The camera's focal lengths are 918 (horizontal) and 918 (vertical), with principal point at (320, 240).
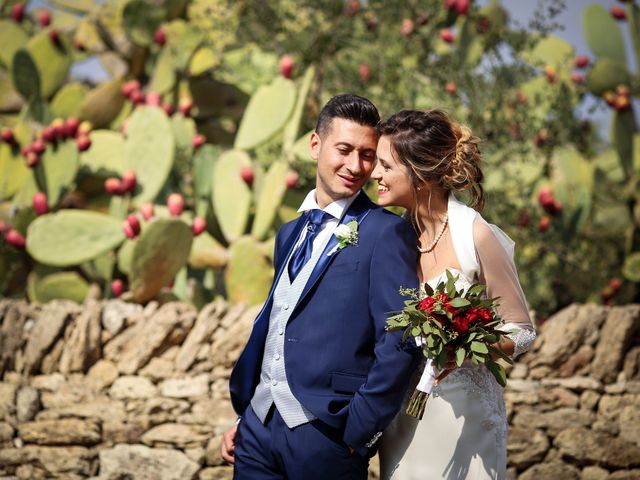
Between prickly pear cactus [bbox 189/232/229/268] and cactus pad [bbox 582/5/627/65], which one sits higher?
cactus pad [bbox 582/5/627/65]

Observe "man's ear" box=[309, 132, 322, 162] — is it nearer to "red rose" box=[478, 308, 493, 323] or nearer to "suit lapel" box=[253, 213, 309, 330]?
"suit lapel" box=[253, 213, 309, 330]

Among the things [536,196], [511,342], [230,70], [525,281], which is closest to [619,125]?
[536,196]

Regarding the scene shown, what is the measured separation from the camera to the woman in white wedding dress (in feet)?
8.07

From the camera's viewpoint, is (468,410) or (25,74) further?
(25,74)

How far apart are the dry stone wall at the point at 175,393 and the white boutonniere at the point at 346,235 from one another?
6.21ft

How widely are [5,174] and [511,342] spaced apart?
18.6ft

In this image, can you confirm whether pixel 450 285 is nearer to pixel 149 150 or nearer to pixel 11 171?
pixel 149 150

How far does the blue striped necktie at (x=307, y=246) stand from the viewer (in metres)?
2.64

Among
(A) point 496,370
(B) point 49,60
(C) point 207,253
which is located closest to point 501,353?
(A) point 496,370

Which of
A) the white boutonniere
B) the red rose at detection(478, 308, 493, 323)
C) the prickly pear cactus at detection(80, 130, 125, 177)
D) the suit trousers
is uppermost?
the prickly pear cactus at detection(80, 130, 125, 177)

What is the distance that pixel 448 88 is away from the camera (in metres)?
6.52

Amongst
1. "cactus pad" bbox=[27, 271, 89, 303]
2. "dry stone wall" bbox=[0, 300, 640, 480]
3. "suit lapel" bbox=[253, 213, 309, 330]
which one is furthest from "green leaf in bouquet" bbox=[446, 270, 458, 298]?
"cactus pad" bbox=[27, 271, 89, 303]

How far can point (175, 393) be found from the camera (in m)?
4.78

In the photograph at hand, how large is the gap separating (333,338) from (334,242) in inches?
11.2
